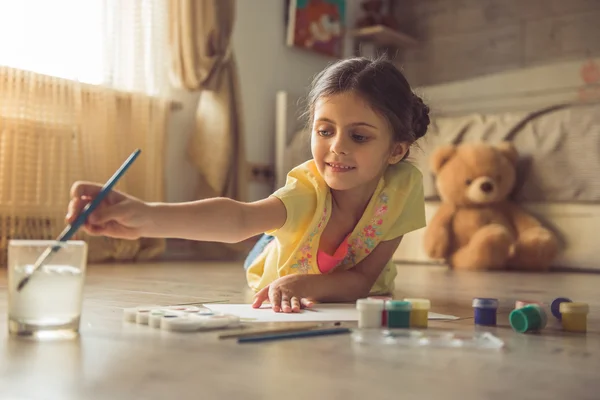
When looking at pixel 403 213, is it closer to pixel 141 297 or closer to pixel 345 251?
pixel 345 251

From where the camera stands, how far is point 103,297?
1302 mm

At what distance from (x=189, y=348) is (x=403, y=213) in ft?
2.34

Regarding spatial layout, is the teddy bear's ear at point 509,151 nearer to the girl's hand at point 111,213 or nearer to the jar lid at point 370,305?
the jar lid at point 370,305

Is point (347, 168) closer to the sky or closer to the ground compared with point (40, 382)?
closer to the sky

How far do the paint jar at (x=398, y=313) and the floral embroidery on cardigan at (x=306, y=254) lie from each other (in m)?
0.37

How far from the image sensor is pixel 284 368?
662mm

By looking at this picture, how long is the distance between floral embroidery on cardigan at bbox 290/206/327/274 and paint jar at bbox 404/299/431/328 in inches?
14.2

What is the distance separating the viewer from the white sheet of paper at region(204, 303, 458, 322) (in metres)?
1.00

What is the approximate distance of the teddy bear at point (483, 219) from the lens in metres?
2.61

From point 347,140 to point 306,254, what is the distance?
24 cm

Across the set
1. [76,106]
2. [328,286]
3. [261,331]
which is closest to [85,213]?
[261,331]

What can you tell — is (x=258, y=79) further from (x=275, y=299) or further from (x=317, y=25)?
(x=275, y=299)

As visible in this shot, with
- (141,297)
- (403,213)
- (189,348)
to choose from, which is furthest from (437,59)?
(189,348)

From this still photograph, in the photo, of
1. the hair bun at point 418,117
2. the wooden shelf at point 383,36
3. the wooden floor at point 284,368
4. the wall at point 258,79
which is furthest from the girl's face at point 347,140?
the wooden shelf at point 383,36
